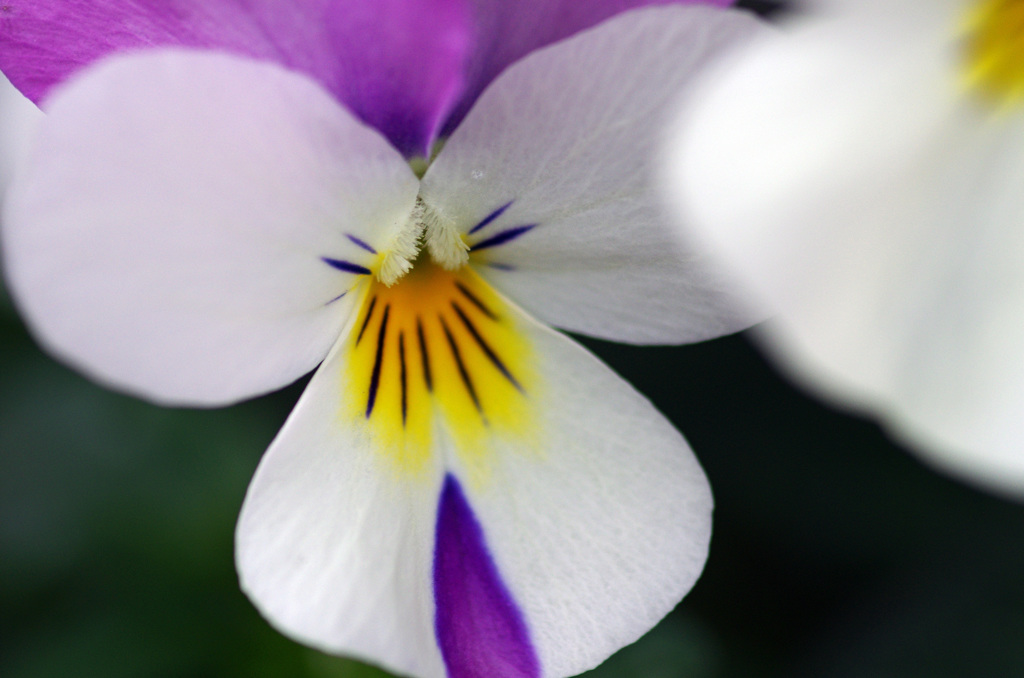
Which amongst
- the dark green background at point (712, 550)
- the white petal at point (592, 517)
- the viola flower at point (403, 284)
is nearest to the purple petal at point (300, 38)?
the viola flower at point (403, 284)

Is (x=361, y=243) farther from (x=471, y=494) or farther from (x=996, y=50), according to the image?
(x=996, y=50)

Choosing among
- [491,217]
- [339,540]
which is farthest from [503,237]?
[339,540]

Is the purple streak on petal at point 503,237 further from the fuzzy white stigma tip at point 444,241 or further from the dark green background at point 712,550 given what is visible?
the dark green background at point 712,550

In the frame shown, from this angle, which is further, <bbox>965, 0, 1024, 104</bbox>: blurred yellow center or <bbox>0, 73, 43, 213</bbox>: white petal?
<bbox>0, 73, 43, 213</bbox>: white petal

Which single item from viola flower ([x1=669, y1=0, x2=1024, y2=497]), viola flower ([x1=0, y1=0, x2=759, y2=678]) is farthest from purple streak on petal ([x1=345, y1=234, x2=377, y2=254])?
viola flower ([x1=669, y1=0, x2=1024, y2=497])

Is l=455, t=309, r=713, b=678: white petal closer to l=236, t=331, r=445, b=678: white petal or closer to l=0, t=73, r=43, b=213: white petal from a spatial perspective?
l=236, t=331, r=445, b=678: white petal

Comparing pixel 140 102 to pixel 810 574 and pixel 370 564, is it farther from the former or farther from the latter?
pixel 810 574
